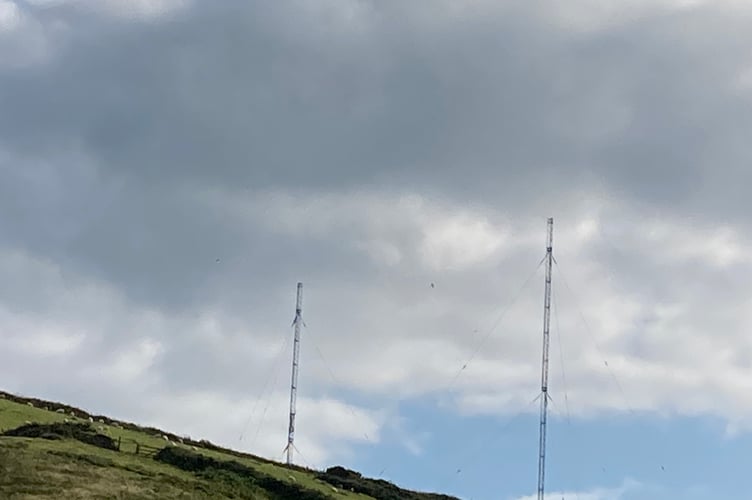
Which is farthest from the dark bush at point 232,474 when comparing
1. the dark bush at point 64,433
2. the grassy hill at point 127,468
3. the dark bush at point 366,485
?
the dark bush at point 366,485

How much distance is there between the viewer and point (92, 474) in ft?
191

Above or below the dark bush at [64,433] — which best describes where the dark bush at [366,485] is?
above

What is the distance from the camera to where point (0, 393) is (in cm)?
8212

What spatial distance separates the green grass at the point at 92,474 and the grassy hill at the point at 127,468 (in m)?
Result: 0.05

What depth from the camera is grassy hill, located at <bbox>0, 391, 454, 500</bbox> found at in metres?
56.5

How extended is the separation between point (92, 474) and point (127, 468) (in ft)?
12.9

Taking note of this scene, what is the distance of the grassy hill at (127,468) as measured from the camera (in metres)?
56.5

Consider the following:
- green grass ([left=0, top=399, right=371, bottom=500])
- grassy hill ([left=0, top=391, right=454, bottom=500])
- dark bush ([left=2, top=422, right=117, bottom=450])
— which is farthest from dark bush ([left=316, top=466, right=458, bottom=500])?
dark bush ([left=2, top=422, right=117, bottom=450])

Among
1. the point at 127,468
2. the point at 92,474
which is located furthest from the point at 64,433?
the point at 92,474

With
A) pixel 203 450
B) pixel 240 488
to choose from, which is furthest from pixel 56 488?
pixel 203 450

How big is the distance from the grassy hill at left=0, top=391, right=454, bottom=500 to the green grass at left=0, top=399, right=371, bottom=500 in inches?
1.8

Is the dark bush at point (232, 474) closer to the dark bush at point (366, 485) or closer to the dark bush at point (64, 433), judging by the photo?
the dark bush at point (64, 433)

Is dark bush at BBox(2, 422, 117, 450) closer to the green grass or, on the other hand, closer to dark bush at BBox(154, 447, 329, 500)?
the green grass

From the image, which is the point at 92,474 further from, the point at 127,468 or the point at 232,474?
the point at 232,474
